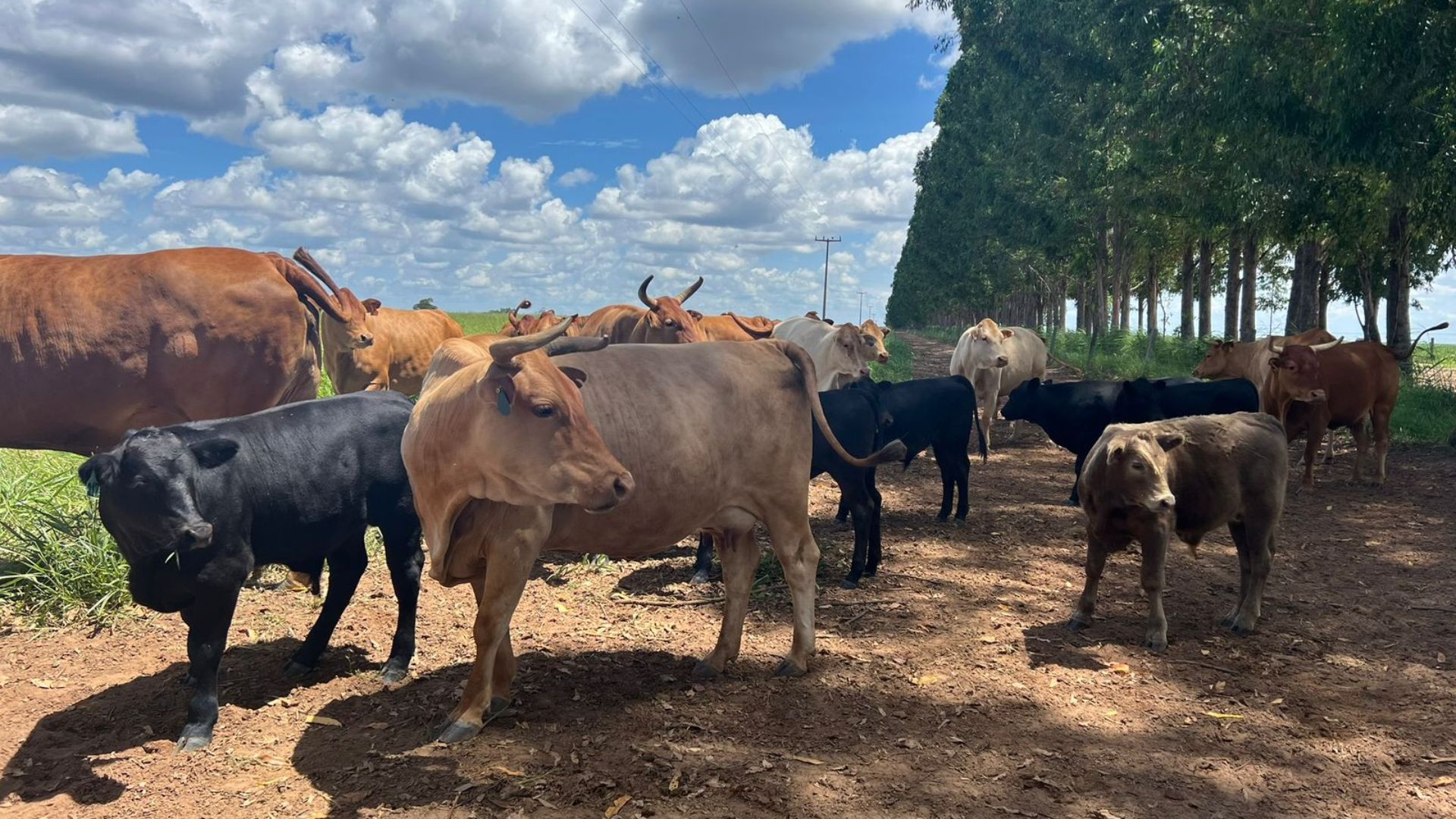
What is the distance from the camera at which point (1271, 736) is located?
3949mm

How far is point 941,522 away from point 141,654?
21.7 ft

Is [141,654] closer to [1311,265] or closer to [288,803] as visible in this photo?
[288,803]

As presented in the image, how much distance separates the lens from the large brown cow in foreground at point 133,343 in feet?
17.9

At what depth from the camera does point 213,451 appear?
12.7 feet

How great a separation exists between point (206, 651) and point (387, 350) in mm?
8424

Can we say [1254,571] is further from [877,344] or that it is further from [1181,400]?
[877,344]

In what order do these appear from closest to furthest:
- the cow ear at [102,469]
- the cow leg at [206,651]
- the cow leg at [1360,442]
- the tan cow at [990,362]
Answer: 1. the cow ear at [102,469]
2. the cow leg at [206,651]
3. the cow leg at [1360,442]
4. the tan cow at [990,362]

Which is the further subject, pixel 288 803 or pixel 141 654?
pixel 141 654

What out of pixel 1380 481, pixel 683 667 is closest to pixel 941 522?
Result: pixel 683 667

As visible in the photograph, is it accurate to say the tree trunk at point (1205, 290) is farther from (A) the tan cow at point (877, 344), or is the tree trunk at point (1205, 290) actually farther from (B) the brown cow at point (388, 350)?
(B) the brown cow at point (388, 350)

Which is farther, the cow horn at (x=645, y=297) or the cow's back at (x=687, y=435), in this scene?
the cow horn at (x=645, y=297)

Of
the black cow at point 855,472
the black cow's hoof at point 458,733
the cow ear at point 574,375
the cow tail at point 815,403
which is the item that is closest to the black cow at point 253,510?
the black cow's hoof at point 458,733

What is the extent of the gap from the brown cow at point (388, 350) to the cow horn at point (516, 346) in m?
7.52

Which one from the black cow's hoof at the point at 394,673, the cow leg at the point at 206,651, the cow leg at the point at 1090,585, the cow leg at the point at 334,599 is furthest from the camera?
the cow leg at the point at 1090,585
